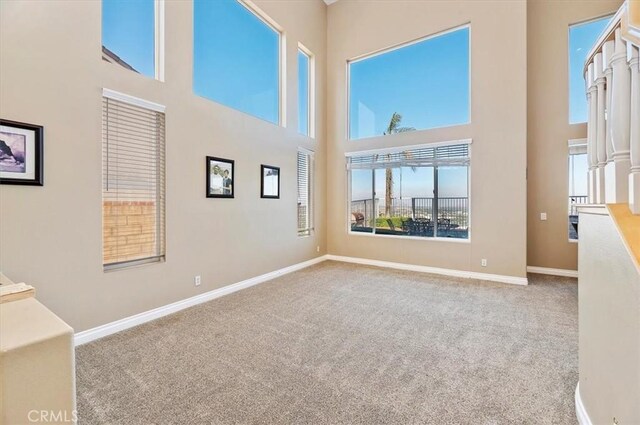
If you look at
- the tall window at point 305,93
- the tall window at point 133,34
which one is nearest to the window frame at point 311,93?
the tall window at point 305,93

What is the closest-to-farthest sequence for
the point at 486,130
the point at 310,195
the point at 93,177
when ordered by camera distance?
the point at 93,177, the point at 486,130, the point at 310,195

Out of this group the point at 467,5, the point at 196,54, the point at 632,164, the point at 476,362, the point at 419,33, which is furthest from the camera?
the point at 419,33

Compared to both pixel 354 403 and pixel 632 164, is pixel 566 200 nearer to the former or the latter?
pixel 632 164

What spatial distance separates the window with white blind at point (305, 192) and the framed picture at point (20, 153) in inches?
152

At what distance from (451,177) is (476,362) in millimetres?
3625

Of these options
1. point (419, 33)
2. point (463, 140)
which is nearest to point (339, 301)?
point (463, 140)

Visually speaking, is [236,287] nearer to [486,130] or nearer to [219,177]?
[219,177]

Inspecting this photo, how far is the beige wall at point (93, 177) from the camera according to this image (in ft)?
7.70

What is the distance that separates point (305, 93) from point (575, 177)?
5.14 meters

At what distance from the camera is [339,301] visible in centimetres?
381

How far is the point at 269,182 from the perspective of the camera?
4.93 m

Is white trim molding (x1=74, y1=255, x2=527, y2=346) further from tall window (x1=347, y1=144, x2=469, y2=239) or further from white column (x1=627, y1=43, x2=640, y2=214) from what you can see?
white column (x1=627, y1=43, x2=640, y2=214)

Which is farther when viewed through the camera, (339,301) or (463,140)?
(463,140)

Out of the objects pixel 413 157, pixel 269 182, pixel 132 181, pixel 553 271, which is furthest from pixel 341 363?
pixel 553 271
